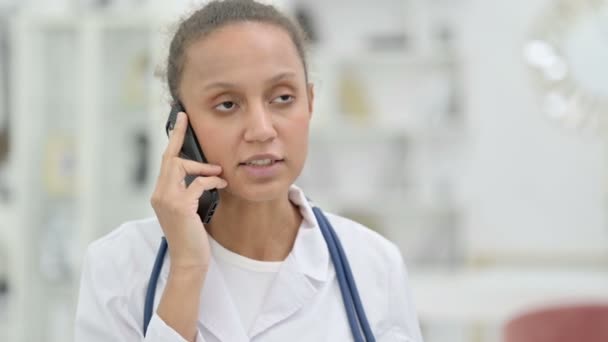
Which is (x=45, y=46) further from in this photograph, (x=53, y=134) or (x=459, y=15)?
(x=459, y=15)

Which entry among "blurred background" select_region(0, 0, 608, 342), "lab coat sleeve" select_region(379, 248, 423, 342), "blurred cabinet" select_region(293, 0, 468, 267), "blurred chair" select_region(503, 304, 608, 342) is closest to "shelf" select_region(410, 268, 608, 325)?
"blurred background" select_region(0, 0, 608, 342)

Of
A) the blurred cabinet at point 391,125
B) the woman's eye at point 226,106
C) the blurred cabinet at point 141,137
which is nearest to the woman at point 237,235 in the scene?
the woman's eye at point 226,106

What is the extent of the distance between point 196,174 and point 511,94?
352 cm

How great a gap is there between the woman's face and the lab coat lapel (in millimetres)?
146

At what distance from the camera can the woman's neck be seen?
4.11ft

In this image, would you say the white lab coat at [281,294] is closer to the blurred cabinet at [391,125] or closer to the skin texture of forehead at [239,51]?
the skin texture of forehead at [239,51]

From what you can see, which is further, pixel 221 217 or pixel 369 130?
pixel 369 130

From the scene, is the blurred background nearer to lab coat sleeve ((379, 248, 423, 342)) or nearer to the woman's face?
lab coat sleeve ((379, 248, 423, 342))

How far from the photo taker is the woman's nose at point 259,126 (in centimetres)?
112

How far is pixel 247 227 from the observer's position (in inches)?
49.3

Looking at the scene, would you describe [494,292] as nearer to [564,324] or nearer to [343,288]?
[564,324]

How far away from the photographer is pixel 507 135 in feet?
14.4

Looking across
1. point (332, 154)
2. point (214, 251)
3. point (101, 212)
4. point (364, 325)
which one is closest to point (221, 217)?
point (214, 251)

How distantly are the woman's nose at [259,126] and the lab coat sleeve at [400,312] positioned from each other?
0.35 meters
